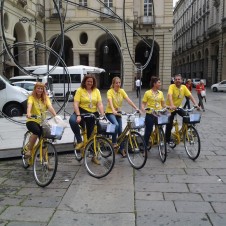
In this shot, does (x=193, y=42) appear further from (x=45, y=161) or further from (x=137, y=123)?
(x=45, y=161)

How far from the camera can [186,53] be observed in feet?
228

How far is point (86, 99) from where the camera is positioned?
6.59 meters

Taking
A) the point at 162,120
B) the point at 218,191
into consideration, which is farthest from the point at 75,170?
the point at 218,191

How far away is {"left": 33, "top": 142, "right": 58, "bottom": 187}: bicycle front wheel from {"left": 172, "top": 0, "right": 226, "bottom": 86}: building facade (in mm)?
43013

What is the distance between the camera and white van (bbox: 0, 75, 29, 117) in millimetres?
14484

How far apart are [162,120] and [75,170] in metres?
2.06

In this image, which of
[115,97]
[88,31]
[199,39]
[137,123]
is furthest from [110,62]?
[137,123]

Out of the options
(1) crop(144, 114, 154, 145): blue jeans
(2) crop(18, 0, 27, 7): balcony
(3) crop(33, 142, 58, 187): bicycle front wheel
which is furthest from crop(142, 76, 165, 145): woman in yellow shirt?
(2) crop(18, 0, 27, 7): balcony

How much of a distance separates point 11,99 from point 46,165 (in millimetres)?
9655

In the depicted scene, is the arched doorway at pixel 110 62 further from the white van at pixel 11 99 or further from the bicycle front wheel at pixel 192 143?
the bicycle front wheel at pixel 192 143

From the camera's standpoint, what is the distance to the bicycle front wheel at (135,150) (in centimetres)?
659

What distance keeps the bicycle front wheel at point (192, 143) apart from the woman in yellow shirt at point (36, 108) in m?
2.97

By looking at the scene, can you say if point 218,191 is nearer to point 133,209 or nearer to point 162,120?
point 133,209

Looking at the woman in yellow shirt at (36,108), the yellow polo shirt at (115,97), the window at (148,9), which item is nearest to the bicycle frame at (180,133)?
the yellow polo shirt at (115,97)
